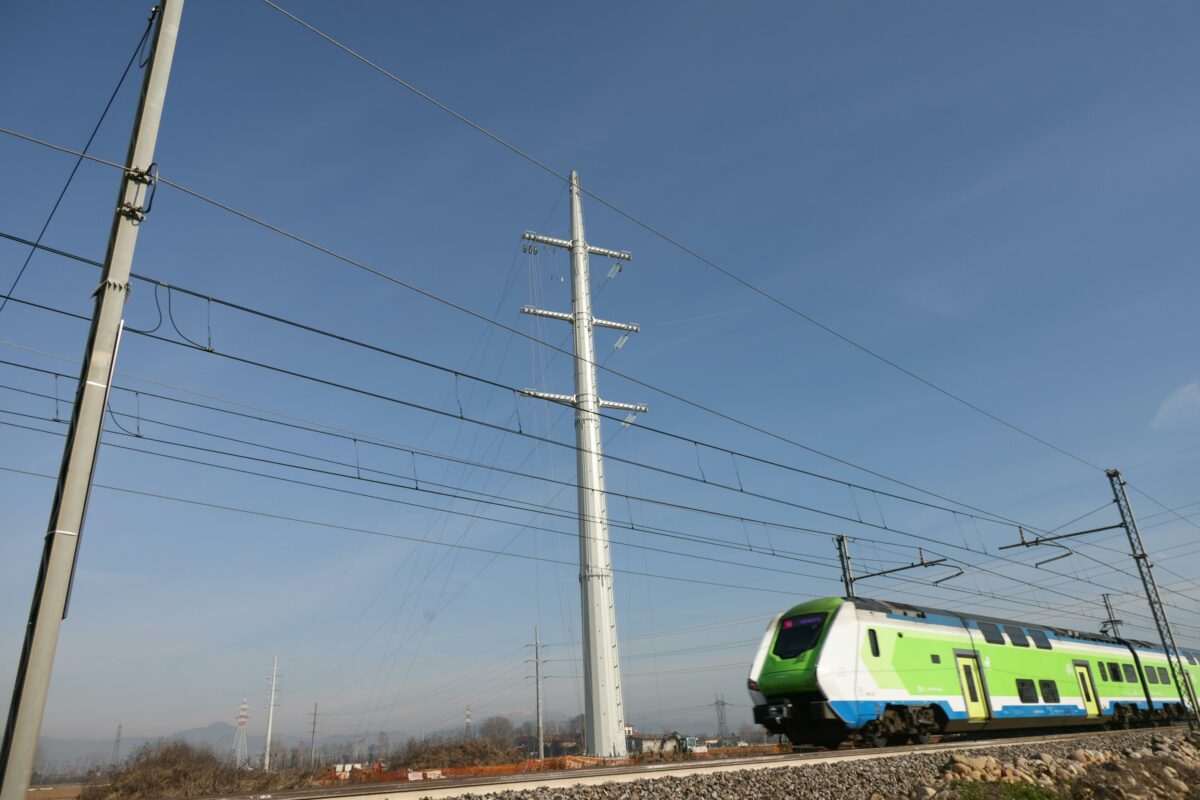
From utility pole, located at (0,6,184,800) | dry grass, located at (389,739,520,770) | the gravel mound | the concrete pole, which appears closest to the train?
the gravel mound

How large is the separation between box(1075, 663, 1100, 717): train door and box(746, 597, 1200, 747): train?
0.25 ft

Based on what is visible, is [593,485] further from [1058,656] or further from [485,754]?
[1058,656]

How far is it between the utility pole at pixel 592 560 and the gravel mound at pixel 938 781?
939 centimetres

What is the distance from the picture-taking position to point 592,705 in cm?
2214

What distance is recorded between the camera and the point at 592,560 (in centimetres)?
2338

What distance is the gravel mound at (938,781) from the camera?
34.2 feet

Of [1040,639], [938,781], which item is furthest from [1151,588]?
[938,781]

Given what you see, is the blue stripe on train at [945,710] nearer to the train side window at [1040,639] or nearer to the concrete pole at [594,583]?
the train side window at [1040,639]

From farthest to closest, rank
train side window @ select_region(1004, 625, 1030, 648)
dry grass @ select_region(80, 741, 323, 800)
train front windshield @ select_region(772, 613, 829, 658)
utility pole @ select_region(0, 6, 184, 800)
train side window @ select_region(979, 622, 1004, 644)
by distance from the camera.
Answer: train side window @ select_region(1004, 625, 1030, 648), train side window @ select_region(979, 622, 1004, 644), train front windshield @ select_region(772, 613, 829, 658), dry grass @ select_region(80, 741, 323, 800), utility pole @ select_region(0, 6, 184, 800)

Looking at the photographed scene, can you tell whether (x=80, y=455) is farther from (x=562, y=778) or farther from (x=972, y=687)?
(x=972, y=687)

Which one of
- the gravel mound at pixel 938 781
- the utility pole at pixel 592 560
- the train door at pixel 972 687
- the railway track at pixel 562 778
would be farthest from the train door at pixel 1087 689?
the utility pole at pixel 592 560

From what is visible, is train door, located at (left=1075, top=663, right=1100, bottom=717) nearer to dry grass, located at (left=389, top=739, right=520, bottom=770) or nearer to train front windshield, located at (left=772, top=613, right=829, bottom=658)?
train front windshield, located at (left=772, top=613, right=829, bottom=658)

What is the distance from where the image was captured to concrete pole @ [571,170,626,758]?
71.9 feet

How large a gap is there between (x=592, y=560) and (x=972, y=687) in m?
11.5
